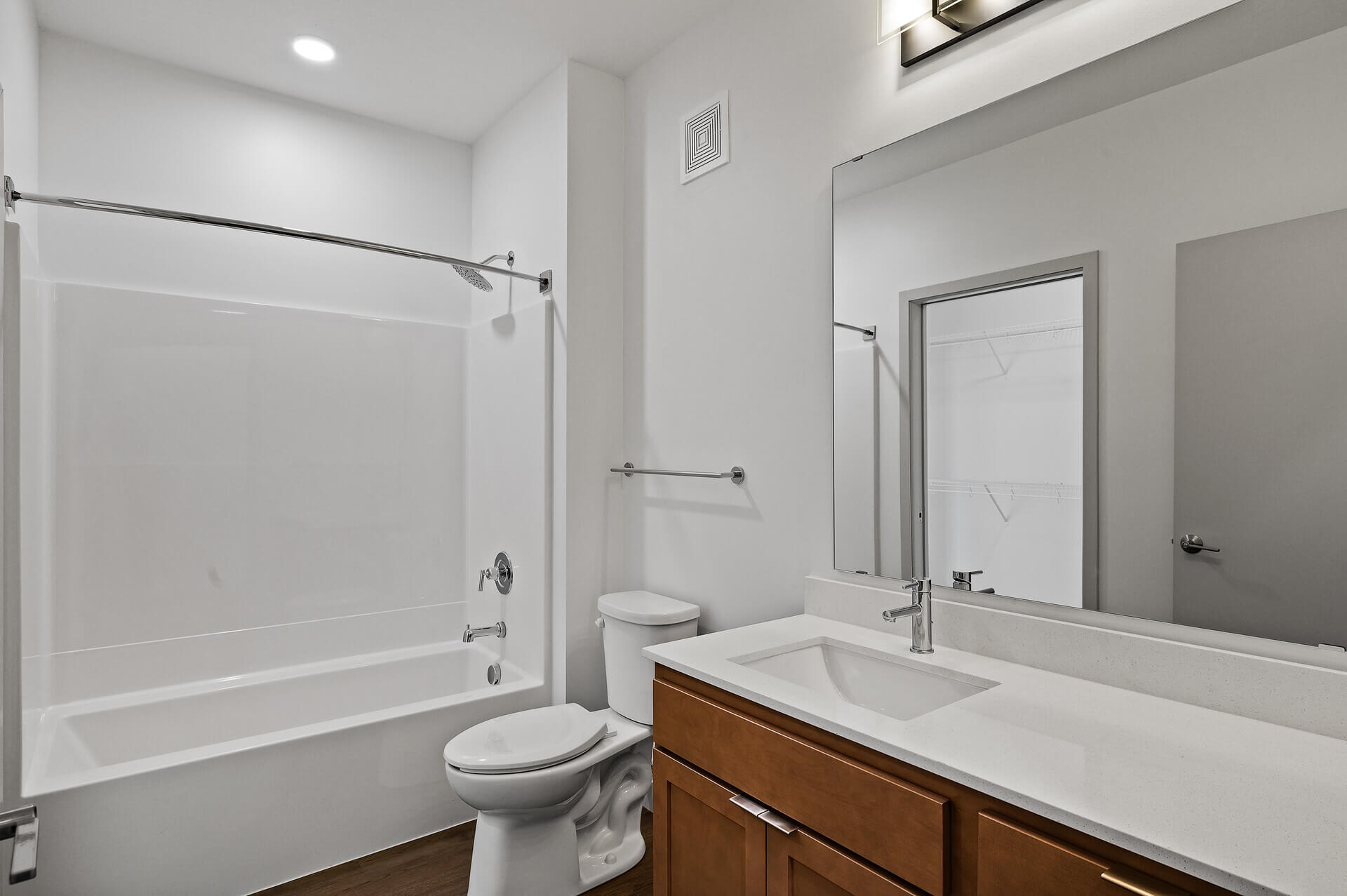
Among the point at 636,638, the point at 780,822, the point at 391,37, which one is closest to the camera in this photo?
the point at 780,822

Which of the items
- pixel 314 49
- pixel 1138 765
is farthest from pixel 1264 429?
pixel 314 49

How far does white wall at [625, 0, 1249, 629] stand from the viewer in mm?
1711

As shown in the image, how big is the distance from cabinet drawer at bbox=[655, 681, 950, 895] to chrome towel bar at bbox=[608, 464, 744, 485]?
0.76m

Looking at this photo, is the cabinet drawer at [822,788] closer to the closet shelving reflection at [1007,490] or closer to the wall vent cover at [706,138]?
the closet shelving reflection at [1007,490]

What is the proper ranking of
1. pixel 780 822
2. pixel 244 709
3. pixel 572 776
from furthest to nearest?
pixel 244 709 → pixel 572 776 → pixel 780 822

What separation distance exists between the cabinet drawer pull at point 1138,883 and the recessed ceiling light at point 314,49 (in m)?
3.00

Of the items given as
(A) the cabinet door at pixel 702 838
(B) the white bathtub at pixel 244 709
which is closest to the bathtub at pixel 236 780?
(B) the white bathtub at pixel 244 709

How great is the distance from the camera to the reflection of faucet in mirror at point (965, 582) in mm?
1512

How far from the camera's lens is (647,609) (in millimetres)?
2203

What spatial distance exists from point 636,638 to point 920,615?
964mm

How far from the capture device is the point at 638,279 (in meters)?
2.56

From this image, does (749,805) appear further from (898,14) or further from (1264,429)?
(898,14)

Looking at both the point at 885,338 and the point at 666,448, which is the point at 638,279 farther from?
the point at 885,338

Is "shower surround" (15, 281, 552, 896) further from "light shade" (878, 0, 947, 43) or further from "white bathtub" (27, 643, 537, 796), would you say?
"light shade" (878, 0, 947, 43)
